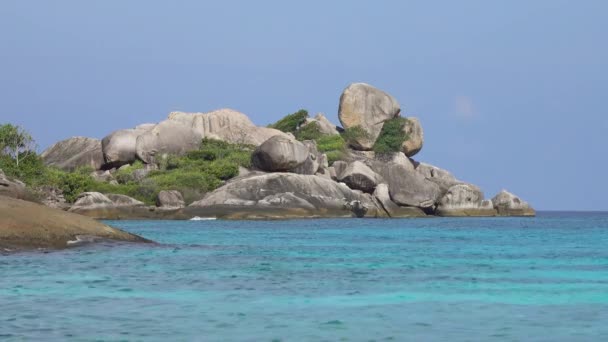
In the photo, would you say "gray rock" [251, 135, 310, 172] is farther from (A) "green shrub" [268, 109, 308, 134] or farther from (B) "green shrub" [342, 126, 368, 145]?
(A) "green shrub" [268, 109, 308, 134]

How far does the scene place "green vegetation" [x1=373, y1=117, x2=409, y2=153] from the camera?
76.4m

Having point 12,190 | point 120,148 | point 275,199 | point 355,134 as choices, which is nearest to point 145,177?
point 120,148

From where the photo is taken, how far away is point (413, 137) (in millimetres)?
79312

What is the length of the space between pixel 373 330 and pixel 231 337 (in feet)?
5.36

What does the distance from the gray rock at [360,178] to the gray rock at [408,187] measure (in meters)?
1.62

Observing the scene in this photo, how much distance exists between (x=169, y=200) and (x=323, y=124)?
27.8 meters

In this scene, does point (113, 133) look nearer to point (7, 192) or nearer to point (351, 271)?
point (7, 192)

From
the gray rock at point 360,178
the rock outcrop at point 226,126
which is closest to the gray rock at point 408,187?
the gray rock at point 360,178

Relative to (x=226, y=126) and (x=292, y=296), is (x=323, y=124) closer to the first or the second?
(x=226, y=126)

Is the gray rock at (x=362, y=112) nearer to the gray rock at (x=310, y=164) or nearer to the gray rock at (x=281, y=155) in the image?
the gray rock at (x=310, y=164)

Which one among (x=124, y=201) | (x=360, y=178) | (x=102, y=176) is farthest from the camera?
(x=102, y=176)

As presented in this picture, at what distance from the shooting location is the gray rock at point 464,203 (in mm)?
69500

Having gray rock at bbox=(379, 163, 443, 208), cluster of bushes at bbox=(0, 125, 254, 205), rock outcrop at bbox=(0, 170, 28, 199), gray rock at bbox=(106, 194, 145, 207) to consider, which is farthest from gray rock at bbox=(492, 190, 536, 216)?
rock outcrop at bbox=(0, 170, 28, 199)

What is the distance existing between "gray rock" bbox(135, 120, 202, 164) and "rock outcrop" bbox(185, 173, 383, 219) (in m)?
13.6
